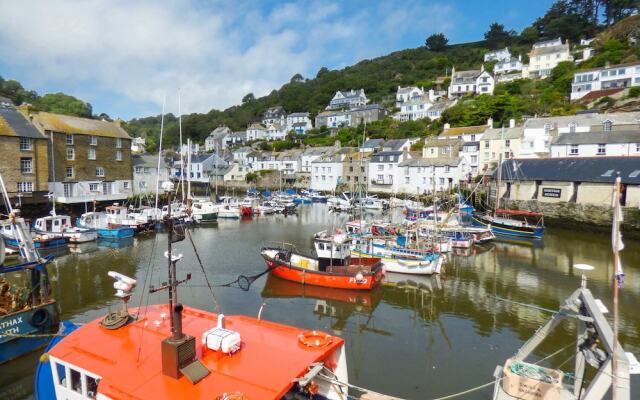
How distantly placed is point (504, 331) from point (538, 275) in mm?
10130

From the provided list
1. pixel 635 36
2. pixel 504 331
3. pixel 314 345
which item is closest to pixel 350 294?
pixel 504 331

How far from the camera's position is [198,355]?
769cm

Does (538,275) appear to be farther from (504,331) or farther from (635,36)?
(635,36)

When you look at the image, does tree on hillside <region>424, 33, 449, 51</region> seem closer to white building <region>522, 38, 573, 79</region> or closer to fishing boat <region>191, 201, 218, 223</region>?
white building <region>522, 38, 573, 79</region>

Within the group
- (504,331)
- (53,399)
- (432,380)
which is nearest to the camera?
(53,399)

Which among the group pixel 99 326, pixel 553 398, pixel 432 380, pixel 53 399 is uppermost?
pixel 99 326

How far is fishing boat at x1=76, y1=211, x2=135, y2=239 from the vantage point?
3321cm

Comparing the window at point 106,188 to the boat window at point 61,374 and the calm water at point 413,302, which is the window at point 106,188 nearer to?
the calm water at point 413,302

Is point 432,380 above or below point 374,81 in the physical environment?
below


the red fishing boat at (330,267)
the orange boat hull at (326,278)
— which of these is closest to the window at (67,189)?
the red fishing boat at (330,267)

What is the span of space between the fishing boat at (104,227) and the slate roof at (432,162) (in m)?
46.4

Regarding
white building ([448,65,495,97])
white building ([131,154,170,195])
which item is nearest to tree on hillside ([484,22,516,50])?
white building ([448,65,495,97])

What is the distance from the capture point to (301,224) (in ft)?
148

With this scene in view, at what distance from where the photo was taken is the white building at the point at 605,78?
6844 centimetres
